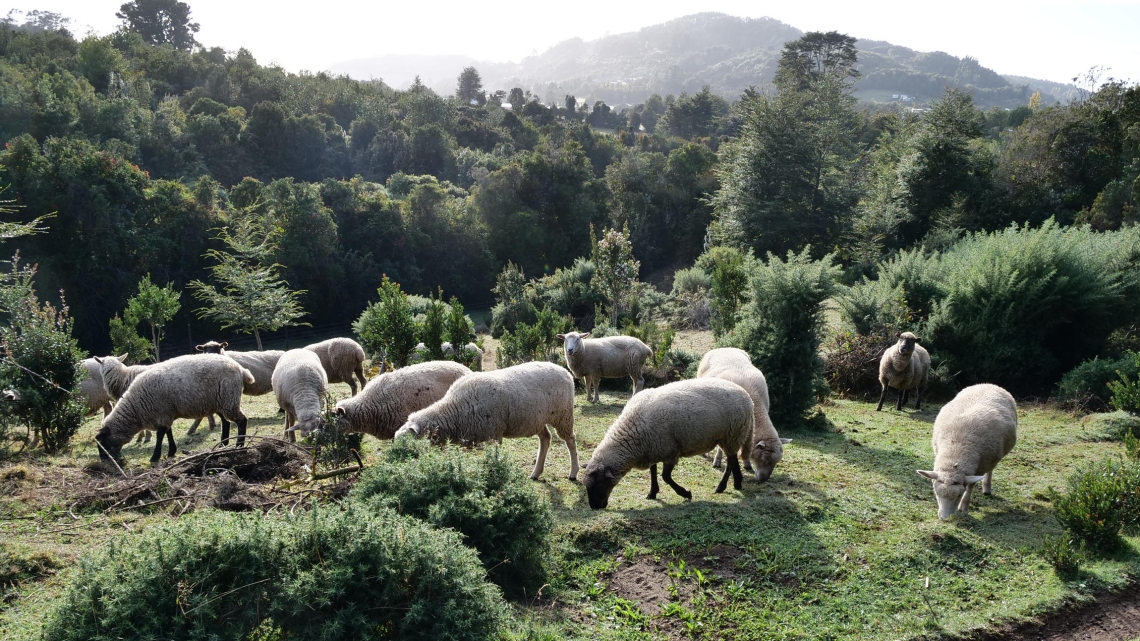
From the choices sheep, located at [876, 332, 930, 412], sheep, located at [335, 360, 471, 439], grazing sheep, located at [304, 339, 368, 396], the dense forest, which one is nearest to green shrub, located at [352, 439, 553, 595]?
sheep, located at [335, 360, 471, 439]

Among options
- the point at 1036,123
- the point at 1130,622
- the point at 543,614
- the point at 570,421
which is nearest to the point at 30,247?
the point at 570,421

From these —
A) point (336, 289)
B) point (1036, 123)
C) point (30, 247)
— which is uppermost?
point (1036, 123)

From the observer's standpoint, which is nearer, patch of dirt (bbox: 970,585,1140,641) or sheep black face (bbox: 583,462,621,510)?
patch of dirt (bbox: 970,585,1140,641)

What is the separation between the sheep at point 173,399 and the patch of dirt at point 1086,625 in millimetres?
9582

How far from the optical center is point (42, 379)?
917cm

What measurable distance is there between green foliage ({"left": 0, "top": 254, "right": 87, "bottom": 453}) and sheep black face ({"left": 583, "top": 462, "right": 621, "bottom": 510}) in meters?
7.73

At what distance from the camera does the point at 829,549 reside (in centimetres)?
692

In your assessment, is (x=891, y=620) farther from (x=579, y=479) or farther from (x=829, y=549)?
(x=579, y=479)

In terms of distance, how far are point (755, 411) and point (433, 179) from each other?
136 feet

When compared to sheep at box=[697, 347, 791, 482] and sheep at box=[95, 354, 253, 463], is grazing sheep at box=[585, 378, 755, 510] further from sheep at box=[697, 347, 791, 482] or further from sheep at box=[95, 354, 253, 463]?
sheep at box=[95, 354, 253, 463]

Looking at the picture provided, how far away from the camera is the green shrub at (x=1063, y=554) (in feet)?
21.5

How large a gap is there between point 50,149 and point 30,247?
15.4 ft

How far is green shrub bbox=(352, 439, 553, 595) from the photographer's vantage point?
5758mm

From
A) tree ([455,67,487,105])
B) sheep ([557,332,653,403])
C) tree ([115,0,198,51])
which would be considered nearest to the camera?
sheep ([557,332,653,403])
